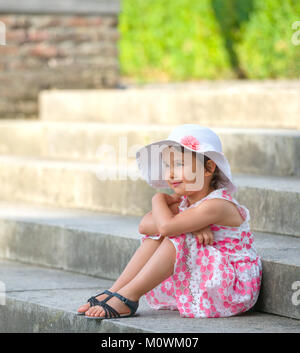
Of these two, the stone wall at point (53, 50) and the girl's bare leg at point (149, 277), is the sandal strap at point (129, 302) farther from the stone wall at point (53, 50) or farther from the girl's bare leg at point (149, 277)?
the stone wall at point (53, 50)

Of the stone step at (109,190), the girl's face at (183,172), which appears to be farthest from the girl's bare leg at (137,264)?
the stone step at (109,190)

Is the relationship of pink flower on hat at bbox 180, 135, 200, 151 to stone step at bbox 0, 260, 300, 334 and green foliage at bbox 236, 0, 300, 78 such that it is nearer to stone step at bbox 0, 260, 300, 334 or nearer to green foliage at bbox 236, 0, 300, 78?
stone step at bbox 0, 260, 300, 334

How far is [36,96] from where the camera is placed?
6.70 m

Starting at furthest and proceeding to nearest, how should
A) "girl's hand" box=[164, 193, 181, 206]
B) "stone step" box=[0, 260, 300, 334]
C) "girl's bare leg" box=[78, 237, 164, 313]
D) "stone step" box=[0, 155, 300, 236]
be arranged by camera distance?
"stone step" box=[0, 155, 300, 236] → "girl's hand" box=[164, 193, 181, 206] → "girl's bare leg" box=[78, 237, 164, 313] → "stone step" box=[0, 260, 300, 334]

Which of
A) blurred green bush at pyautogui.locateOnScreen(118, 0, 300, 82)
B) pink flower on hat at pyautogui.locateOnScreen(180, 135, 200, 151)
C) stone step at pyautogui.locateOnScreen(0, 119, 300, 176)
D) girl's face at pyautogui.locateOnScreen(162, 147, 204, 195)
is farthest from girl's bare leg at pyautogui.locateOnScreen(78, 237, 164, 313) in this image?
blurred green bush at pyautogui.locateOnScreen(118, 0, 300, 82)

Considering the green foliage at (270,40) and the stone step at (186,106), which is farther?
the green foliage at (270,40)

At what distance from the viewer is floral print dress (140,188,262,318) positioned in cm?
331

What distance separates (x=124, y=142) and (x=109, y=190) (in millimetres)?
638

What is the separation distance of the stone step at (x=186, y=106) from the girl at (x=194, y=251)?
178cm

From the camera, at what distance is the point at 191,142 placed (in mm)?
3328

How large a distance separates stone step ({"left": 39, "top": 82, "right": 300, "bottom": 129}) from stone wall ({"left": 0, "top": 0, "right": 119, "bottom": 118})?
0.56 feet

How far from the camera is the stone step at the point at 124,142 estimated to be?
447 cm

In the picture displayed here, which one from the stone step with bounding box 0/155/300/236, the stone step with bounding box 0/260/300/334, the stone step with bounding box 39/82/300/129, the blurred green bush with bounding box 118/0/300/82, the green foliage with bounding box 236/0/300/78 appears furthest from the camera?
the blurred green bush with bounding box 118/0/300/82

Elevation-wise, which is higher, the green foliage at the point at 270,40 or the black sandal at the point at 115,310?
the green foliage at the point at 270,40
